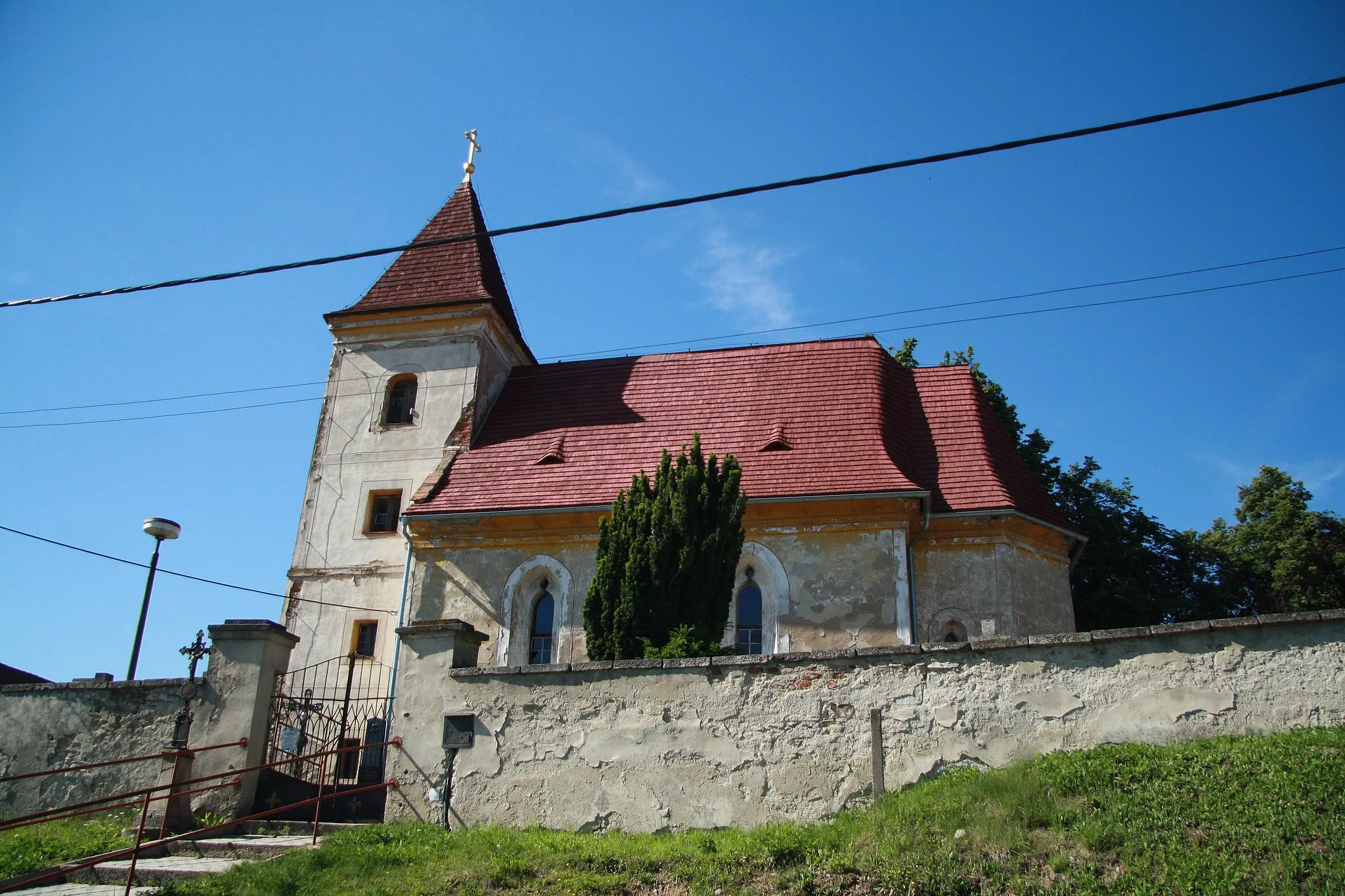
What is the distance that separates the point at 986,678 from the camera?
33.1 ft

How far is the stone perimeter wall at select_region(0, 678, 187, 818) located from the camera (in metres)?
12.0

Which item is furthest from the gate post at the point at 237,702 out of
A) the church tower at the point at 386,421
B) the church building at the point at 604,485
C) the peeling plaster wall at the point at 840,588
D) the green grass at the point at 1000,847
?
the peeling plaster wall at the point at 840,588

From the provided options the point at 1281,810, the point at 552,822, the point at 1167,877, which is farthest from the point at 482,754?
the point at 1281,810

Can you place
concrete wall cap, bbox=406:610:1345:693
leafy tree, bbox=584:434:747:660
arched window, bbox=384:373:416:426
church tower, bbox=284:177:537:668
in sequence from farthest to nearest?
arched window, bbox=384:373:416:426 → church tower, bbox=284:177:537:668 → leafy tree, bbox=584:434:747:660 → concrete wall cap, bbox=406:610:1345:693

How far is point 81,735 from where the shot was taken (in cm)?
1225

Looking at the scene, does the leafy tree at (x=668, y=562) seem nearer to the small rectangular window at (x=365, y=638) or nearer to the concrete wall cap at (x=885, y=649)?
the concrete wall cap at (x=885, y=649)

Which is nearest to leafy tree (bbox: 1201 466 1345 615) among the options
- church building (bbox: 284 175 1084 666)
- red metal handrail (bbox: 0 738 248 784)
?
church building (bbox: 284 175 1084 666)

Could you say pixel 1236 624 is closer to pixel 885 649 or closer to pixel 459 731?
pixel 885 649

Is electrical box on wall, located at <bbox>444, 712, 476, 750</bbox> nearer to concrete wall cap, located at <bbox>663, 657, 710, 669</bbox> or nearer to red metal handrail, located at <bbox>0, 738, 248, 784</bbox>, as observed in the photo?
concrete wall cap, located at <bbox>663, 657, 710, 669</bbox>

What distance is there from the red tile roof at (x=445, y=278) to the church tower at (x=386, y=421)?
33 mm

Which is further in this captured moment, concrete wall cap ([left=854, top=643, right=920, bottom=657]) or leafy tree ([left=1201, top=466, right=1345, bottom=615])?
leafy tree ([left=1201, top=466, right=1345, bottom=615])

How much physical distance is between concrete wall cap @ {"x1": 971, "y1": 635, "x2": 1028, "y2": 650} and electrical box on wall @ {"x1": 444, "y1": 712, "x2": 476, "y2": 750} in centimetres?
508

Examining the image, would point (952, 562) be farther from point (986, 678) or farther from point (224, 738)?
point (224, 738)

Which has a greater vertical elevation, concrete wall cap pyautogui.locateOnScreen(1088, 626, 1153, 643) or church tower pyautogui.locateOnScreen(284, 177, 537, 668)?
church tower pyautogui.locateOnScreen(284, 177, 537, 668)
